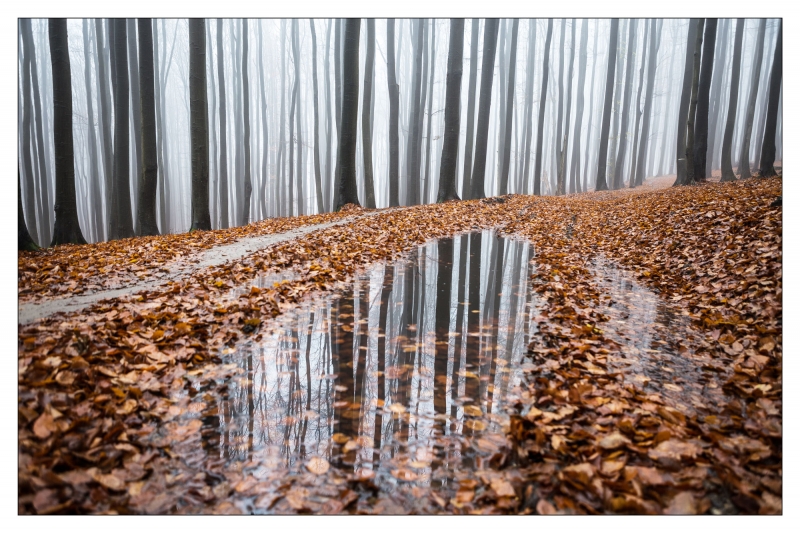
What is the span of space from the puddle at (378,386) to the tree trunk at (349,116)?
7.51m

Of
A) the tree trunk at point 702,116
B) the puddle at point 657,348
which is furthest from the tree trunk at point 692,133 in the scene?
the puddle at point 657,348

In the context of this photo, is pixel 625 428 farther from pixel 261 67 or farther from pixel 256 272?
pixel 261 67

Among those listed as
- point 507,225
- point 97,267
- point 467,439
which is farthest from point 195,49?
point 467,439

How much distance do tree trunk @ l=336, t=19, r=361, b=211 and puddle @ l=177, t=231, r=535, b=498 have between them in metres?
7.51

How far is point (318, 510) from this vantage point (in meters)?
1.83

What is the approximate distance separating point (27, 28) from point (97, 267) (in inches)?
95.5

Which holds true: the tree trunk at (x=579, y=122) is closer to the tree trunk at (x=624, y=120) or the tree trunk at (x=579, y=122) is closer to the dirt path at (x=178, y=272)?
the tree trunk at (x=624, y=120)

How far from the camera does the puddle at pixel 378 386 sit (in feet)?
6.96

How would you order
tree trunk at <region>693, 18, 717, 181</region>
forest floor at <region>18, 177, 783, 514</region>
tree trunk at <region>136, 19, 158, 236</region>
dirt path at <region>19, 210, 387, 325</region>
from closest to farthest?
forest floor at <region>18, 177, 783, 514</region> < dirt path at <region>19, 210, 387, 325</region> < tree trunk at <region>136, 19, 158, 236</region> < tree trunk at <region>693, 18, 717, 181</region>

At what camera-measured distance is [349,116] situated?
1158 centimetres

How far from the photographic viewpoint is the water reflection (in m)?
2.14

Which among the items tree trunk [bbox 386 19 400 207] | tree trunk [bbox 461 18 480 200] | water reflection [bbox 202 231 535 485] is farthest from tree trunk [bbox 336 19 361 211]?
water reflection [bbox 202 231 535 485]

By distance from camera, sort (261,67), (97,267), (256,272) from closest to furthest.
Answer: (97,267) → (256,272) → (261,67)

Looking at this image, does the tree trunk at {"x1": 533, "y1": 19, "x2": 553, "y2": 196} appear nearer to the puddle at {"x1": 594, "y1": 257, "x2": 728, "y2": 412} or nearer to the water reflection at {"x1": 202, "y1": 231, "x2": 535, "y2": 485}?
the puddle at {"x1": 594, "y1": 257, "x2": 728, "y2": 412}
